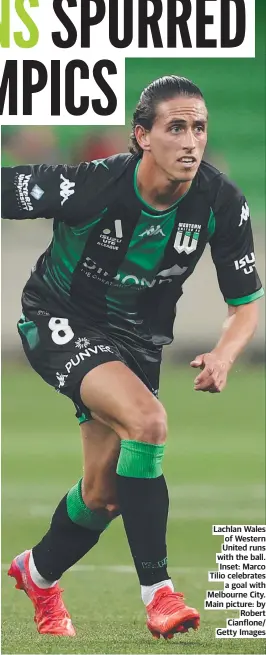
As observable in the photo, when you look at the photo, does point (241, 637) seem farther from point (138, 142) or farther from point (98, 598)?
point (138, 142)

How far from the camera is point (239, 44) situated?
504 cm

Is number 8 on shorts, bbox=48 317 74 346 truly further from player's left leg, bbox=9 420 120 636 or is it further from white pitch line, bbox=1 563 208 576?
white pitch line, bbox=1 563 208 576

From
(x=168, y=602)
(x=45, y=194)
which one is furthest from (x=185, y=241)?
(x=168, y=602)

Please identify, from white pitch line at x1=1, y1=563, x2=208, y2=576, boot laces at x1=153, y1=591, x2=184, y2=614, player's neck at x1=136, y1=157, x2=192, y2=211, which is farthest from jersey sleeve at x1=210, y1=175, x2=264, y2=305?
white pitch line at x1=1, y1=563, x2=208, y2=576

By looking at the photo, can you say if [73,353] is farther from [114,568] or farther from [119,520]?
[119,520]

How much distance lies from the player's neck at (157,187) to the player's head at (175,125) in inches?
1.5

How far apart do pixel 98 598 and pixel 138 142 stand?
2.02 m

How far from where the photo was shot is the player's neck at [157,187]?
472cm

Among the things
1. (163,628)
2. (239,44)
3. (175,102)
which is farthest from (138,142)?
(163,628)

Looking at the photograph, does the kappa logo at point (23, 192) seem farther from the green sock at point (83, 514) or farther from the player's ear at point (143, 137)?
the green sock at point (83, 514)

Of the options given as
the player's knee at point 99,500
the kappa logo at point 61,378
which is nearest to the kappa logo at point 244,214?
the kappa logo at point 61,378

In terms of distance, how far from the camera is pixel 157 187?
473cm

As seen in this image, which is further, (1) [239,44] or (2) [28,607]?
(2) [28,607]

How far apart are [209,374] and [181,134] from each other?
34.0 inches
